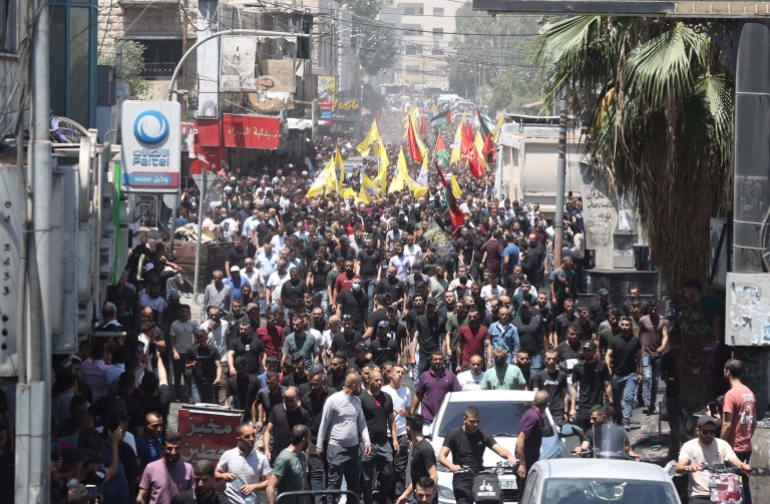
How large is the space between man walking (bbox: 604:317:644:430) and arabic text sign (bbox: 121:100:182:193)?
18.1 ft

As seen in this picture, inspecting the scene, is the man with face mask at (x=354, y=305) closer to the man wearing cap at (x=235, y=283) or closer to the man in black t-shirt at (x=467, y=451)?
the man wearing cap at (x=235, y=283)

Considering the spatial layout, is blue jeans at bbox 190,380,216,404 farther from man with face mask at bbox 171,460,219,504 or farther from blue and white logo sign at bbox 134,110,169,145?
man with face mask at bbox 171,460,219,504

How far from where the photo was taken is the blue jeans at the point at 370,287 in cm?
1897

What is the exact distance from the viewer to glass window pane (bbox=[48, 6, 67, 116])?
64.5 feet

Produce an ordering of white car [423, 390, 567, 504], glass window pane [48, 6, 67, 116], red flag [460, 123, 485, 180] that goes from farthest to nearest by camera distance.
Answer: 1. red flag [460, 123, 485, 180]
2. glass window pane [48, 6, 67, 116]
3. white car [423, 390, 567, 504]

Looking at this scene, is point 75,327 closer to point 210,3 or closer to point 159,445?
point 159,445

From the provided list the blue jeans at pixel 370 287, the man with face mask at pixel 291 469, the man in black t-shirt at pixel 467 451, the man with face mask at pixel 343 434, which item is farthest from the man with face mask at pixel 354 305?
the man with face mask at pixel 291 469

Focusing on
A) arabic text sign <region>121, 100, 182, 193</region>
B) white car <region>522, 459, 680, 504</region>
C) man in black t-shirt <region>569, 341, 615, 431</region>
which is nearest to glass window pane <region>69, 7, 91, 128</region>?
arabic text sign <region>121, 100, 182, 193</region>

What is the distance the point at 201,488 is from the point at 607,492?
2596 millimetres

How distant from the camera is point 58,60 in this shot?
20.0 m

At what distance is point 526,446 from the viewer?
34.7 feet

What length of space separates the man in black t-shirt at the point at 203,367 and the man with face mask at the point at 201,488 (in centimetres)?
543

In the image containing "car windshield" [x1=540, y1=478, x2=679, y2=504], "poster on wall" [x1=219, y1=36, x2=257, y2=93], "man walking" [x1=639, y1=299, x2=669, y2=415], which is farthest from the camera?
"poster on wall" [x1=219, y1=36, x2=257, y2=93]

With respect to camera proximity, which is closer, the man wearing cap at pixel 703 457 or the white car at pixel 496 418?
the man wearing cap at pixel 703 457
